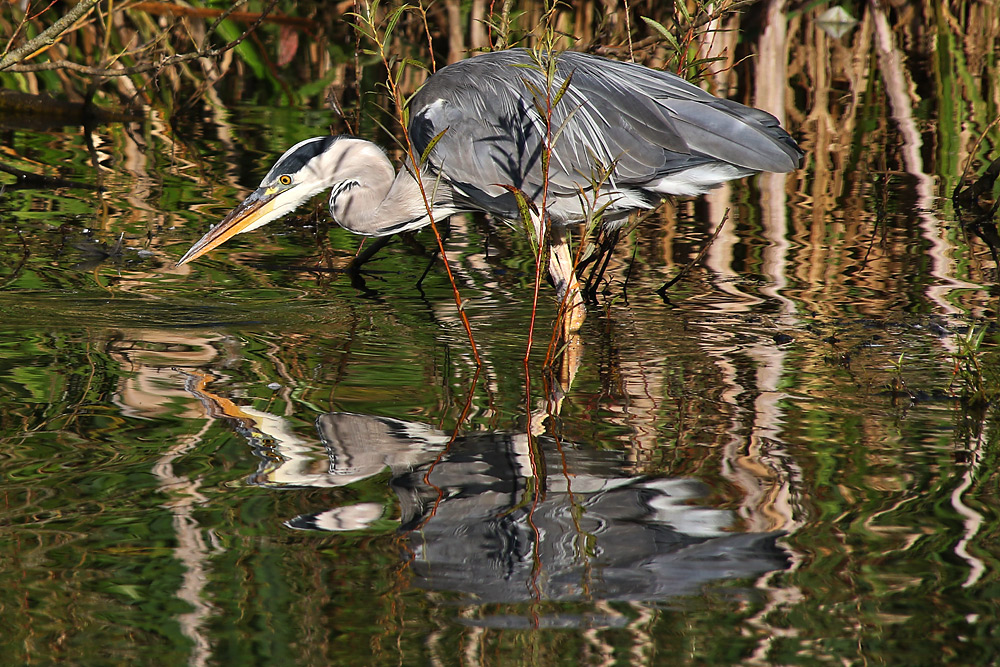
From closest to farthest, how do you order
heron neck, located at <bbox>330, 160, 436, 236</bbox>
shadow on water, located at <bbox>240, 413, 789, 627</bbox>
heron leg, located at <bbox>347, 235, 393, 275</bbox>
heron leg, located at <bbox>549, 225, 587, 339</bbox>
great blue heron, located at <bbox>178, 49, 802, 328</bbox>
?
shadow on water, located at <bbox>240, 413, 789, 627</bbox>, great blue heron, located at <bbox>178, 49, 802, 328</bbox>, heron leg, located at <bbox>549, 225, 587, 339</bbox>, heron neck, located at <bbox>330, 160, 436, 236</bbox>, heron leg, located at <bbox>347, 235, 393, 275</bbox>

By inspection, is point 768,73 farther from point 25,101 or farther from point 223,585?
point 223,585

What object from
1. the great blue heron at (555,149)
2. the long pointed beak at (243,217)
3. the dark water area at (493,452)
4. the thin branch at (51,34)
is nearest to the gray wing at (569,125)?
the great blue heron at (555,149)

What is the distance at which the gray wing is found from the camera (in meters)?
5.23

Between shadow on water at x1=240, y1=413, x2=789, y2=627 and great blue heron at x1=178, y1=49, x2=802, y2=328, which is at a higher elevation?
great blue heron at x1=178, y1=49, x2=802, y2=328

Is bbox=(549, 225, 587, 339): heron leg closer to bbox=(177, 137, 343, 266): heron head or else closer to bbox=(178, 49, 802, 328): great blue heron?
bbox=(178, 49, 802, 328): great blue heron

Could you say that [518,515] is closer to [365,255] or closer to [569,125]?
[569,125]

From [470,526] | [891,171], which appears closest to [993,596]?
[470,526]

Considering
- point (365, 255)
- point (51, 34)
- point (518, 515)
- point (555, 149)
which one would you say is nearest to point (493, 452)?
point (518, 515)

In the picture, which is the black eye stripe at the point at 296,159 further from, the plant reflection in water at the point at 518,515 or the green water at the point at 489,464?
the plant reflection in water at the point at 518,515

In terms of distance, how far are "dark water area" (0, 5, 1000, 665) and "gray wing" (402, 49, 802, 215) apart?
609 millimetres

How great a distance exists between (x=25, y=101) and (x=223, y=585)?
7959 mm

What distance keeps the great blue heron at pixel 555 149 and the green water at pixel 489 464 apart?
1.43ft

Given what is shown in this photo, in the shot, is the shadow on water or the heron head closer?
the shadow on water

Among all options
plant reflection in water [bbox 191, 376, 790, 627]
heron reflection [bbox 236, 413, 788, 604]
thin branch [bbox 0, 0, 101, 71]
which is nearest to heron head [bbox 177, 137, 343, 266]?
thin branch [bbox 0, 0, 101, 71]
